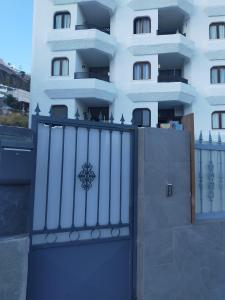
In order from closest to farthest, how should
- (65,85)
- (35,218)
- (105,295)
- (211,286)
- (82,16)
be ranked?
(35,218)
(105,295)
(211,286)
(65,85)
(82,16)

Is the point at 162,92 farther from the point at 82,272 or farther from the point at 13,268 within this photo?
the point at 13,268

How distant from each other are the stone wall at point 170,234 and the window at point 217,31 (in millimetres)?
16827

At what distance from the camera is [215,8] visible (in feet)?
58.9

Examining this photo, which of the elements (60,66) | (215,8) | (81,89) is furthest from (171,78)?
(60,66)

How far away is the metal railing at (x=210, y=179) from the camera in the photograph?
419 cm

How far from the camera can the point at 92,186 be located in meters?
3.35

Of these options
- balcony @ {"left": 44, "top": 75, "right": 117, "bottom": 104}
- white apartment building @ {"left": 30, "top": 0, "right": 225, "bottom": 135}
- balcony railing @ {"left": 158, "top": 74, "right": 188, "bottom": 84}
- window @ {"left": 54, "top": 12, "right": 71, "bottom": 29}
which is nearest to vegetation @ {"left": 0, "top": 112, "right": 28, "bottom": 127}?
white apartment building @ {"left": 30, "top": 0, "right": 225, "bottom": 135}

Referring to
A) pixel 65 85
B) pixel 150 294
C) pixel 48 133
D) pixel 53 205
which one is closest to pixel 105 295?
pixel 150 294

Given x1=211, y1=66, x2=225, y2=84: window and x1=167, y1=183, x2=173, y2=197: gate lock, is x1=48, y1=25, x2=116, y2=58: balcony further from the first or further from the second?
x1=167, y1=183, x2=173, y2=197: gate lock

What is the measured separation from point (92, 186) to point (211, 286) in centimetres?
230

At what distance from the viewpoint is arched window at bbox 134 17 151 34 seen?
706 inches

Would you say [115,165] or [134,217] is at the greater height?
[115,165]

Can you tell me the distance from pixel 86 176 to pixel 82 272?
3.57ft

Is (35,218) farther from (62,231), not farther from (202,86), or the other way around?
(202,86)
